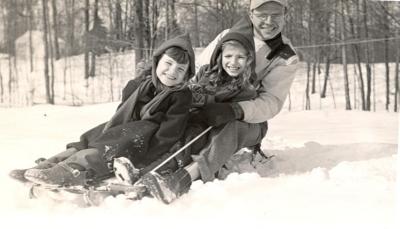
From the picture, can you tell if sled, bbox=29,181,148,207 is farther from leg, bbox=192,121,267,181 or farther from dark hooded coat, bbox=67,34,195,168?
leg, bbox=192,121,267,181

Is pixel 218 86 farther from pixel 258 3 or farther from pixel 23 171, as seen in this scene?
pixel 23 171

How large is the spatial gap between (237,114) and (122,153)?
35 cm

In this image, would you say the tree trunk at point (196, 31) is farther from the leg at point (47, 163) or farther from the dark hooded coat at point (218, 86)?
the leg at point (47, 163)

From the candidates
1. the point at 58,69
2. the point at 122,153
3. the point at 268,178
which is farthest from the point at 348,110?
the point at 58,69

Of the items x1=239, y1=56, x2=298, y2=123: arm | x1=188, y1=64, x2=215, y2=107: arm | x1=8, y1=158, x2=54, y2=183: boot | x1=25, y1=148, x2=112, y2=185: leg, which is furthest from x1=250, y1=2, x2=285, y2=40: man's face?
x1=8, y1=158, x2=54, y2=183: boot

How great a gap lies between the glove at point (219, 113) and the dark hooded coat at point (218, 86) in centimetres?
3

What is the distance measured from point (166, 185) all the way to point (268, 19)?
0.58 meters

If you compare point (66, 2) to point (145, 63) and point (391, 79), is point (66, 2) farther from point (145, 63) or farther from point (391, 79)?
point (391, 79)

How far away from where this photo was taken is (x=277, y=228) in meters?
1.46

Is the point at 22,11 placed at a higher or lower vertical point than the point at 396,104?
higher

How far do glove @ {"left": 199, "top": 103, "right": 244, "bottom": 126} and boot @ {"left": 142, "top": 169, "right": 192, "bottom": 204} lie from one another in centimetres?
17

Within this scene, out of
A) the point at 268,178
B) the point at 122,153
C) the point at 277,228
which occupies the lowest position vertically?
the point at 277,228

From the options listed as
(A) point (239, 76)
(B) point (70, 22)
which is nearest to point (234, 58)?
(A) point (239, 76)

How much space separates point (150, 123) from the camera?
4.80 feet
